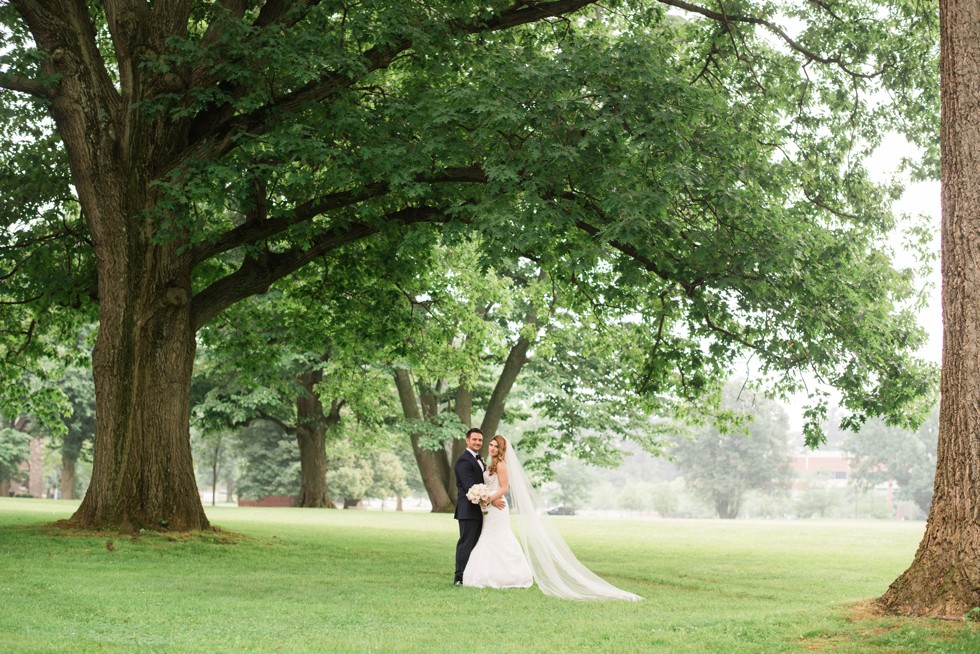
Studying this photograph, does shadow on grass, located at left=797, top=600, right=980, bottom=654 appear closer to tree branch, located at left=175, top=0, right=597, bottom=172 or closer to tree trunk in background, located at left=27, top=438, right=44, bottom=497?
tree branch, located at left=175, top=0, right=597, bottom=172

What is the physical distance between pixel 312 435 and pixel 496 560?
28.6 m

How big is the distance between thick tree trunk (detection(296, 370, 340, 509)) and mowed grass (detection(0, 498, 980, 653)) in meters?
20.0

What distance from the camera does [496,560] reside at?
13.7 meters

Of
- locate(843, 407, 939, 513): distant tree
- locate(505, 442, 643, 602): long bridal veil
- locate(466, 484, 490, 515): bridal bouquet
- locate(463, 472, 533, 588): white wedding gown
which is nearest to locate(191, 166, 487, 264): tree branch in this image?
locate(466, 484, 490, 515): bridal bouquet

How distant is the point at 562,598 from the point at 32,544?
30.1ft

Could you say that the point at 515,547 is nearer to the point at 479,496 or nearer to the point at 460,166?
the point at 479,496

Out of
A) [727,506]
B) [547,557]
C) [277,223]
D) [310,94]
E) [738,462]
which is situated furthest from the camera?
[727,506]

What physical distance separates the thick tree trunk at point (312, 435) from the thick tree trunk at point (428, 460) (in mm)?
3568

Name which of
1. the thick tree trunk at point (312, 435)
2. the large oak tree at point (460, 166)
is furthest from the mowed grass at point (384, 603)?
the thick tree trunk at point (312, 435)

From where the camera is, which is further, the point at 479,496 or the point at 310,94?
the point at 310,94

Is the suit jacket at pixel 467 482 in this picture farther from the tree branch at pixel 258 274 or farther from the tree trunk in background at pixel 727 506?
the tree trunk in background at pixel 727 506

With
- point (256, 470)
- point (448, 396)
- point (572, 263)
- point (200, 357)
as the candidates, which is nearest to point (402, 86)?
point (572, 263)

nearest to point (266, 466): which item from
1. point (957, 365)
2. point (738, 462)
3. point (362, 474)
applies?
point (362, 474)

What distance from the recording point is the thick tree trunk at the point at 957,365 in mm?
9344
